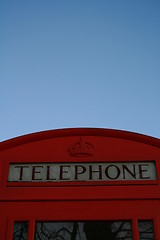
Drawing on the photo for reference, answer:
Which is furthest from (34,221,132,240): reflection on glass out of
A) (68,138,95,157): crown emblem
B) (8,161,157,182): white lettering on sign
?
(68,138,95,157): crown emblem

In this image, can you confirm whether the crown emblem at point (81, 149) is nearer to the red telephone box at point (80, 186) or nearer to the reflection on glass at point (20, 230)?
the red telephone box at point (80, 186)

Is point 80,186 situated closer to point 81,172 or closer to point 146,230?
point 81,172

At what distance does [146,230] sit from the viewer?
389cm

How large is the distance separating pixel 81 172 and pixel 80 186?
0.18 meters

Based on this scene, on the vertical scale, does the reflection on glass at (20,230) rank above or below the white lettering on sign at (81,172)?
below

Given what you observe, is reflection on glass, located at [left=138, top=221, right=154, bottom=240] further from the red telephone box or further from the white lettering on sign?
the white lettering on sign

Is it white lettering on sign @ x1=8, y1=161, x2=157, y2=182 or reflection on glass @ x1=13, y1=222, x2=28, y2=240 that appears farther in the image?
white lettering on sign @ x1=8, y1=161, x2=157, y2=182

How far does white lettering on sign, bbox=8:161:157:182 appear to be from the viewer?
166 inches

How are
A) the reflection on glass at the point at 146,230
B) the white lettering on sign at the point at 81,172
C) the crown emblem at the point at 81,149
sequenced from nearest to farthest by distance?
the reflection on glass at the point at 146,230 < the white lettering on sign at the point at 81,172 < the crown emblem at the point at 81,149

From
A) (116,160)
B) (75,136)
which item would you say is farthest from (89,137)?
(116,160)

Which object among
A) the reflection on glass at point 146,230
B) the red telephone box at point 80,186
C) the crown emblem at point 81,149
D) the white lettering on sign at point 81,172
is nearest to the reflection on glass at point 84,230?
Answer: the red telephone box at point 80,186

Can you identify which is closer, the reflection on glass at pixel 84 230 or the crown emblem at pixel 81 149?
the reflection on glass at pixel 84 230

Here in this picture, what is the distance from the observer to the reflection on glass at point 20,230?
3.90 meters

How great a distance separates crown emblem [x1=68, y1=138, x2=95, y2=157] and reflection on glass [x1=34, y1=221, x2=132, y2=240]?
823 millimetres
